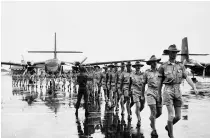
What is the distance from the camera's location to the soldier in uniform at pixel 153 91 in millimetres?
7922

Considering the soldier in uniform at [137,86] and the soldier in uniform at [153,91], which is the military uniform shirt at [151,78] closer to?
the soldier in uniform at [153,91]

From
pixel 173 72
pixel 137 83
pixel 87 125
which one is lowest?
pixel 87 125

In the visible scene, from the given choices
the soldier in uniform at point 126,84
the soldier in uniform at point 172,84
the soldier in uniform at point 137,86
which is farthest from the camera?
the soldier in uniform at point 126,84

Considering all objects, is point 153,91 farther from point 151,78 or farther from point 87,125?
point 87,125

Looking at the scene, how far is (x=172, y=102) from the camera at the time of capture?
22.4ft

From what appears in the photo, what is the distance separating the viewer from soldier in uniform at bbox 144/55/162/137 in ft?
26.0

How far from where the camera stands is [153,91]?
26.3 ft

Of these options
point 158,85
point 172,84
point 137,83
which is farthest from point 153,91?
point 137,83

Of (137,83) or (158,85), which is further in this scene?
(137,83)

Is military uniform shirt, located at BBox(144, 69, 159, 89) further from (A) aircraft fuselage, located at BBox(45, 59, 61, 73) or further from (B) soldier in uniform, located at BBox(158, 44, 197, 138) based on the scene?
(A) aircraft fuselage, located at BBox(45, 59, 61, 73)

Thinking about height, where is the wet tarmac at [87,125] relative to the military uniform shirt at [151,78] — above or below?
below

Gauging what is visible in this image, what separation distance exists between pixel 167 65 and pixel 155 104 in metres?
1.43

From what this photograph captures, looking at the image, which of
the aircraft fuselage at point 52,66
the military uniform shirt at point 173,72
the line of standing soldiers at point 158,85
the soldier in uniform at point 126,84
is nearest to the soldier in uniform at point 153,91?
the line of standing soldiers at point 158,85


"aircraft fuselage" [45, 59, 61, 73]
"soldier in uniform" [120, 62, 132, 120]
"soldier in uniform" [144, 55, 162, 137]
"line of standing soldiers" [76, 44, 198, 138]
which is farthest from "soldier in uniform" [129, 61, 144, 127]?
"aircraft fuselage" [45, 59, 61, 73]
